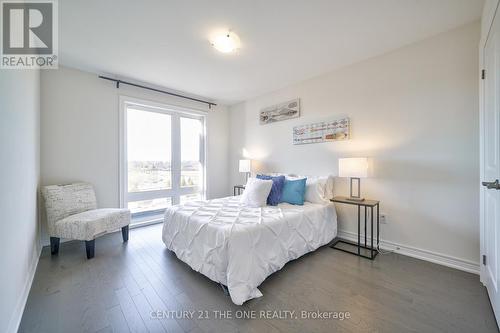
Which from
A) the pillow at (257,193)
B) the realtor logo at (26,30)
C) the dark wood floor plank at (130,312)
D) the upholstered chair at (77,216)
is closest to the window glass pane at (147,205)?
the upholstered chair at (77,216)

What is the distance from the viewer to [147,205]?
148 inches

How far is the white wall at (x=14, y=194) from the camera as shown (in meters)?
1.20

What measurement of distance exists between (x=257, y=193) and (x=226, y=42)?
6.11ft

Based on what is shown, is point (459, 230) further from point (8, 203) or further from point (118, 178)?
point (118, 178)

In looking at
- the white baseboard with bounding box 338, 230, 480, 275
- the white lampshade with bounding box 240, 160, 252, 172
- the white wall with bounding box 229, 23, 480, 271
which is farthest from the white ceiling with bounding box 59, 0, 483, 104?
the white baseboard with bounding box 338, 230, 480, 275

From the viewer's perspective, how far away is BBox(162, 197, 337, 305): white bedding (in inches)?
65.5

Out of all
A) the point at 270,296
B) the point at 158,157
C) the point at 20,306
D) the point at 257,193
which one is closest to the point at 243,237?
the point at 270,296

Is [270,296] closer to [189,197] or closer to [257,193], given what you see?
[257,193]

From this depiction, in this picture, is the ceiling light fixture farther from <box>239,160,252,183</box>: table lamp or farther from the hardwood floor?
the hardwood floor

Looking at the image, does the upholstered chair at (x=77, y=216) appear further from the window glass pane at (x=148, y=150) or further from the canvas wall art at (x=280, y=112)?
the canvas wall art at (x=280, y=112)

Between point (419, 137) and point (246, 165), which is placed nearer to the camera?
point (419, 137)

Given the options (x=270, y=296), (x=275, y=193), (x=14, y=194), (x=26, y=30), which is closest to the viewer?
(x=14, y=194)

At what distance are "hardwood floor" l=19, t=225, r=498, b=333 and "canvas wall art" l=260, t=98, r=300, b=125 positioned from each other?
235cm

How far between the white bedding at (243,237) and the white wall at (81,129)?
5.07 feet
